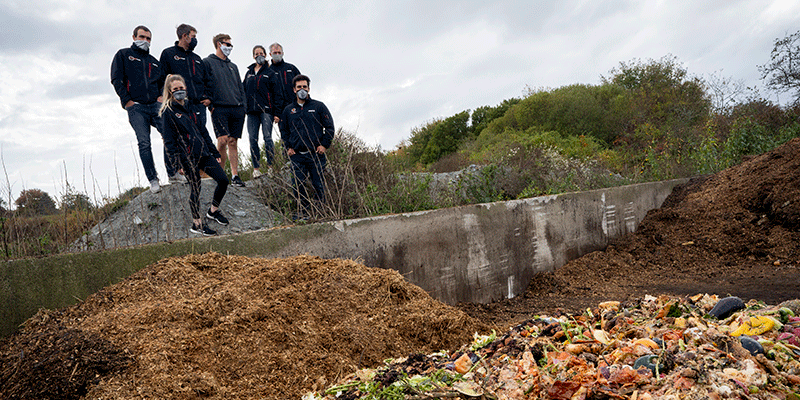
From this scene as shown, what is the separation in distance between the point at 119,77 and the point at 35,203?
2.10 metres

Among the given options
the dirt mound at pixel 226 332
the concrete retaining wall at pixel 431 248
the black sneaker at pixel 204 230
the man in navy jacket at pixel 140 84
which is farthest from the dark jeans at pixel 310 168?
the dirt mound at pixel 226 332

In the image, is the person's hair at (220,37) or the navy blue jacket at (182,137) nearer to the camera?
the navy blue jacket at (182,137)

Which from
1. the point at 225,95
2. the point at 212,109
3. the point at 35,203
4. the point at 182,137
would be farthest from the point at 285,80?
the point at 35,203

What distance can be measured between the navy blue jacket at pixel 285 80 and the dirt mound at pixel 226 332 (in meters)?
A: 3.92

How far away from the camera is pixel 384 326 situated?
311 centimetres

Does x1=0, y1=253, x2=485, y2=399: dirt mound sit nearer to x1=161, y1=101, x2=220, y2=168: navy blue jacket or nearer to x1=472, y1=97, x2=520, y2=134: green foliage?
x1=161, y1=101, x2=220, y2=168: navy blue jacket

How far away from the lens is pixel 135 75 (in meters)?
5.57

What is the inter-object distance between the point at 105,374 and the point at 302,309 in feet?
3.49

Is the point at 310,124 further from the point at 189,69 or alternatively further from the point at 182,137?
the point at 189,69

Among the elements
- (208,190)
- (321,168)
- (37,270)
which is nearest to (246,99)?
(208,190)

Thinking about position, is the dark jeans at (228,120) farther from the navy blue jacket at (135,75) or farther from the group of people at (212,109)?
the navy blue jacket at (135,75)

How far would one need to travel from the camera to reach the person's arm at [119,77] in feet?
18.0

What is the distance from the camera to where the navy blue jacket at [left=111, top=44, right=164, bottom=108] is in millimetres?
5504

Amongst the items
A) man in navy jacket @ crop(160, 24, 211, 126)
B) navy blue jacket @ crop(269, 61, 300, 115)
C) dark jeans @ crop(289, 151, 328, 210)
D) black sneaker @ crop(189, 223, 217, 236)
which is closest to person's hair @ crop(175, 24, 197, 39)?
man in navy jacket @ crop(160, 24, 211, 126)
